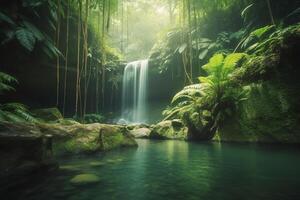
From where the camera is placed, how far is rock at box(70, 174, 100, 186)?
241 cm

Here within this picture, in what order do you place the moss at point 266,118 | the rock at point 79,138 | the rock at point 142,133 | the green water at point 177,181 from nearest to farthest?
the green water at point 177,181, the rock at point 79,138, the moss at point 266,118, the rock at point 142,133

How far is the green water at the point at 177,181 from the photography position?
2.02 metres

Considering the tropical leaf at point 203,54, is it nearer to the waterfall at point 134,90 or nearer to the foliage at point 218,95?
the foliage at point 218,95

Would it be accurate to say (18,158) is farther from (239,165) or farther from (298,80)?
(298,80)

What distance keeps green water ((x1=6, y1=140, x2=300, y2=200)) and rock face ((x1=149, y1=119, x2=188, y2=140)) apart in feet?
15.5

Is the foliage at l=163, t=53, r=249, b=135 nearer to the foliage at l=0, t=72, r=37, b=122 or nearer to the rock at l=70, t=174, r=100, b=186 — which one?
the foliage at l=0, t=72, r=37, b=122

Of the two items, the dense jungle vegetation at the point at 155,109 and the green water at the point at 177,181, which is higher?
the dense jungle vegetation at the point at 155,109

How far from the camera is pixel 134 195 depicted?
2096 millimetres

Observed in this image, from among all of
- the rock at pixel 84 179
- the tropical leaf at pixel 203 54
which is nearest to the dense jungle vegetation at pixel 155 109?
the rock at pixel 84 179

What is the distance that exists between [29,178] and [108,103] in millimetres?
12962

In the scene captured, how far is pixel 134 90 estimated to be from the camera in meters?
14.6

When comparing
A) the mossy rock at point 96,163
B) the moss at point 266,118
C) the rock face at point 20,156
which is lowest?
the mossy rock at point 96,163

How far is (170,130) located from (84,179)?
251 inches

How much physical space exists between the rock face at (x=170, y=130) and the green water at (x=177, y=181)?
186 inches
